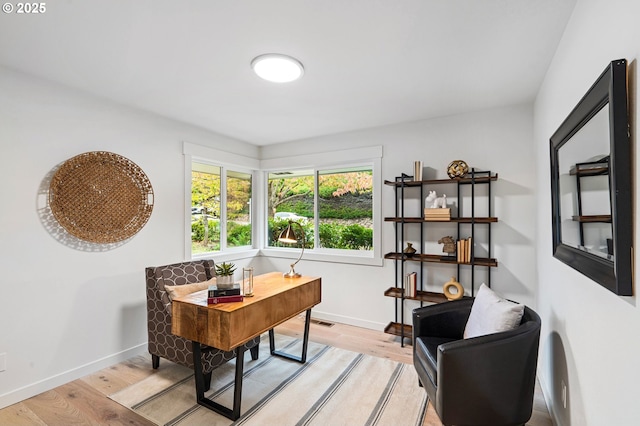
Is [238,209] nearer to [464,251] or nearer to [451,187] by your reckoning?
[451,187]

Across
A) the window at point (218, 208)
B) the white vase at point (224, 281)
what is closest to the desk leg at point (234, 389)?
the white vase at point (224, 281)

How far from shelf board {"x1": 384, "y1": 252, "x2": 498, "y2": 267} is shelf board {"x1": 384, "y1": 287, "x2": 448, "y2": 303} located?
363 mm

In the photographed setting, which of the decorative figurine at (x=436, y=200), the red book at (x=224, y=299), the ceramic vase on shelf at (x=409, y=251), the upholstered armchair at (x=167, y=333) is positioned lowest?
the upholstered armchair at (x=167, y=333)

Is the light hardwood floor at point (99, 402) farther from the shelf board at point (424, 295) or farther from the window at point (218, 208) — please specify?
the window at point (218, 208)

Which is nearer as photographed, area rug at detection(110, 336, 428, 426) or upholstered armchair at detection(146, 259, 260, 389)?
area rug at detection(110, 336, 428, 426)

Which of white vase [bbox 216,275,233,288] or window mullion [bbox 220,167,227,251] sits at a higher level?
window mullion [bbox 220,167,227,251]

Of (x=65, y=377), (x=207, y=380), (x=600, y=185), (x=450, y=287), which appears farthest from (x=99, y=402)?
(x=600, y=185)

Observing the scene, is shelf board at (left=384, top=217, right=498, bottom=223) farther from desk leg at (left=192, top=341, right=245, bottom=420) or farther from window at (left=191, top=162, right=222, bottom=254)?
window at (left=191, top=162, right=222, bottom=254)

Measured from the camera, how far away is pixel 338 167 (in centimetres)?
411

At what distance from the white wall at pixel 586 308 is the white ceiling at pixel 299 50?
0.90 feet

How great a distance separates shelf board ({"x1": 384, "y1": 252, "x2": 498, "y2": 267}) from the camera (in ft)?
9.60

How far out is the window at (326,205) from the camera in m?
3.96

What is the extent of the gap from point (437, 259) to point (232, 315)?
2.10 m

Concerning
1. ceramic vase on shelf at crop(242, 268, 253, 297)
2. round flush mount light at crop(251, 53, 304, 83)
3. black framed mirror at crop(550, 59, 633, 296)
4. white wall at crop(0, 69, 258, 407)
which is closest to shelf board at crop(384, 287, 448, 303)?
black framed mirror at crop(550, 59, 633, 296)
